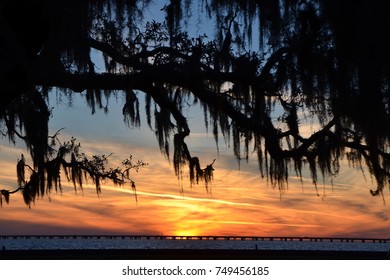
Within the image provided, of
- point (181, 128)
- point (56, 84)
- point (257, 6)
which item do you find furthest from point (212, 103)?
point (56, 84)

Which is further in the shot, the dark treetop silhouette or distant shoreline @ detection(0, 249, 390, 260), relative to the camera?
distant shoreline @ detection(0, 249, 390, 260)

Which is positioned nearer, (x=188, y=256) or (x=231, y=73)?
(x=231, y=73)

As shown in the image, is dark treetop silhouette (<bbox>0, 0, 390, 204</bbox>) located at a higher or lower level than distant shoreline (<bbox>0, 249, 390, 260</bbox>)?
higher

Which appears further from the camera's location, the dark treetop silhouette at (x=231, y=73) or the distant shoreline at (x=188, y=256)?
the distant shoreline at (x=188, y=256)

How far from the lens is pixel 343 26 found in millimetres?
5414

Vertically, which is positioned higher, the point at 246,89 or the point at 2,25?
the point at 2,25

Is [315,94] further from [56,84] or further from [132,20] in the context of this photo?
[56,84]

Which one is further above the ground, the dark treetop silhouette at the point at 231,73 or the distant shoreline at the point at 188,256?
the dark treetop silhouette at the point at 231,73

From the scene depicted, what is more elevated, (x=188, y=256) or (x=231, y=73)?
(x=231, y=73)
